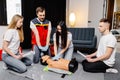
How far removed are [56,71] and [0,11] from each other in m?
3.05

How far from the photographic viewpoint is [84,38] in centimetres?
498

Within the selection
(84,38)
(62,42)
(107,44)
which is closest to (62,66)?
(62,42)

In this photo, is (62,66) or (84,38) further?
(84,38)

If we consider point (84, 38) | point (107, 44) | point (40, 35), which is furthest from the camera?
A: point (84, 38)

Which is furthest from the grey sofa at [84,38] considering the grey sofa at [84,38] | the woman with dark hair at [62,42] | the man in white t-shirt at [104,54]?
the man in white t-shirt at [104,54]

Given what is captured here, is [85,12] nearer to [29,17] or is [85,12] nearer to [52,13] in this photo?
[52,13]

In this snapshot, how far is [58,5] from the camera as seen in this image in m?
5.59

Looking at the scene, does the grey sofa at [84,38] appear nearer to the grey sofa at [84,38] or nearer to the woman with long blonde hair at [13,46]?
the grey sofa at [84,38]

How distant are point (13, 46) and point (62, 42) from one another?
957mm

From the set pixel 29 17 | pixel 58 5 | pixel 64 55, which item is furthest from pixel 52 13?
pixel 64 55

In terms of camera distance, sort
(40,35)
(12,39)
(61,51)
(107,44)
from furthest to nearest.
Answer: (40,35) → (61,51) → (12,39) → (107,44)

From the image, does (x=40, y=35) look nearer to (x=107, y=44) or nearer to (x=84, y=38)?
(x=107, y=44)

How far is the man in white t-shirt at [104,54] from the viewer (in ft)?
10.1

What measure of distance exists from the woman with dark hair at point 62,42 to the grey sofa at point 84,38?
1088 mm
